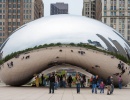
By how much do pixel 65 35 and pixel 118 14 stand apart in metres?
99.9

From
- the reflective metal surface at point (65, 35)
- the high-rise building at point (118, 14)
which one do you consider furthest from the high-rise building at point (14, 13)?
the reflective metal surface at point (65, 35)

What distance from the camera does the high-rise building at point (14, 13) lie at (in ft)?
421

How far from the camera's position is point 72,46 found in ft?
70.6

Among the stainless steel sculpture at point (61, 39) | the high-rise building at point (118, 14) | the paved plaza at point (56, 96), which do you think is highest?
the high-rise building at point (118, 14)

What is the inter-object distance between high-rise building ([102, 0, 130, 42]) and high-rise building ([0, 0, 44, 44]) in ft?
94.6

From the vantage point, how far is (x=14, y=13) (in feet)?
424

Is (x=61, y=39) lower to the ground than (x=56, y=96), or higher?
higher

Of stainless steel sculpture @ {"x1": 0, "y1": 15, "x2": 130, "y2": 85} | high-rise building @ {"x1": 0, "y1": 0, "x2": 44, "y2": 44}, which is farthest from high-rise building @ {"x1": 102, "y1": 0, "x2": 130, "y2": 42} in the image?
stainless steel sculpture @ {"x1": 0, "y1": 15, "x2": 130, "y2": 85}

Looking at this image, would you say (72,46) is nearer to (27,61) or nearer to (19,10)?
(27,61)

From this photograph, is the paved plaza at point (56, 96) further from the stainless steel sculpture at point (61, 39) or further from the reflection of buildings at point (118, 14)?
the reflection of buildings at point (118, 14)

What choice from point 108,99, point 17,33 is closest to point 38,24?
point 17,33

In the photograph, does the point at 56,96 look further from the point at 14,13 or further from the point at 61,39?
the point at 14,13

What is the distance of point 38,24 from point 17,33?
160cm

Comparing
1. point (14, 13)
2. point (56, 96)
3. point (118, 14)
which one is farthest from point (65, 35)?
point (14, 13)
